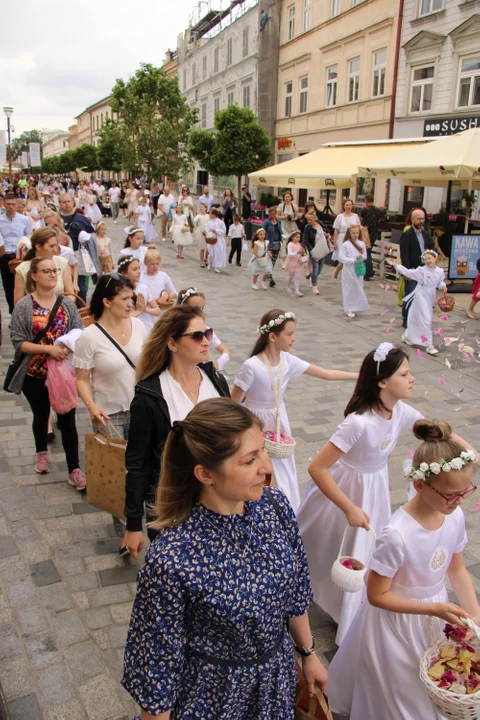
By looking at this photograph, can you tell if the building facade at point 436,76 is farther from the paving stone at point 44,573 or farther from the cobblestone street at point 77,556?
the paving stone at point 44,573

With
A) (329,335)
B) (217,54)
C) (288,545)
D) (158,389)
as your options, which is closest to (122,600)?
(158,389)

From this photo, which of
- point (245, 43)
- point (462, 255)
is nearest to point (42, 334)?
point (462, 255)

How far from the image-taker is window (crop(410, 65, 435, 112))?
20828mm

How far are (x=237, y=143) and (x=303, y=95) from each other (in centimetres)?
585

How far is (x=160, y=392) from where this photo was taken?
2986 millimetres

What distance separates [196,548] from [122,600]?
2.26m

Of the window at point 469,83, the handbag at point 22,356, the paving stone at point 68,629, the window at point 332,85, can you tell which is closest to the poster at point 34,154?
the window at point 332,85

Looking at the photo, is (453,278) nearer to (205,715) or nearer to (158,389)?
(158,389)

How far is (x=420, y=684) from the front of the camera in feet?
8.01

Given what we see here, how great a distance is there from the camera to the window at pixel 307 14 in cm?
2889

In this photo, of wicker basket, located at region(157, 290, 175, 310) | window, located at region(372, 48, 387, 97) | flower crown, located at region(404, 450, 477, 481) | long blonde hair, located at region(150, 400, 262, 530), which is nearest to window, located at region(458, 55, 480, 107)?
window, located at region(372, 48, 387, 97)

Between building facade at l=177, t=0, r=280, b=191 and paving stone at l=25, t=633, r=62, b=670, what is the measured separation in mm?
→ 33859

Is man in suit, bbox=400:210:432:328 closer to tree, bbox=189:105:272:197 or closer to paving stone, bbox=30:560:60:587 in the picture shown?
paving stone, bbox=30:560:60:587

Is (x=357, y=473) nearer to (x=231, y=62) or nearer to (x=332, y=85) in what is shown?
(x=332, y=85)
